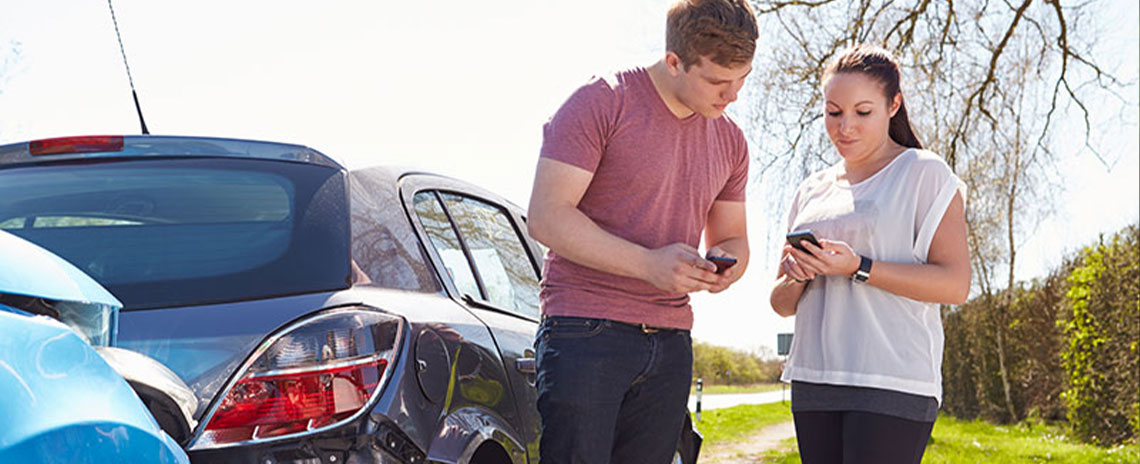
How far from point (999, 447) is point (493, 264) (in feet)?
48.0

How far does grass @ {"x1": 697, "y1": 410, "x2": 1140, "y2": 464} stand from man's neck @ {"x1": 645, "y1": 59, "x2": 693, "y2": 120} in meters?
11.7

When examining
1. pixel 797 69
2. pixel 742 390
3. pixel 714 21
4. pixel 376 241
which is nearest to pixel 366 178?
pixel 376 241

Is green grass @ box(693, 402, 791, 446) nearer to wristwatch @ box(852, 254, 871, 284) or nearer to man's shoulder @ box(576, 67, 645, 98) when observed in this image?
wristwatch @ box(852, 254, 871, 284)

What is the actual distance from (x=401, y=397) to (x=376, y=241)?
0.50 meters

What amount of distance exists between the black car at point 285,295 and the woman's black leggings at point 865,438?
34.3 inches

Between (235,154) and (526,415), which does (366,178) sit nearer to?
(235,154)

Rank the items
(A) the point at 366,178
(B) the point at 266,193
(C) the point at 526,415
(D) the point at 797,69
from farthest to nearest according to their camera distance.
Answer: (D) the point at 797,69
(C) the point at 526,415
(A) the point at 366,178
(B) the point at 266,193

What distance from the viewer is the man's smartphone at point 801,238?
3.13 m

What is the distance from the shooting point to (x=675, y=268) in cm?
278

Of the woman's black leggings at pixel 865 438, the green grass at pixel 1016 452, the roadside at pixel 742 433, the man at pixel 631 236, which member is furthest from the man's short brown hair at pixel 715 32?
the roadside at pixel 742 433

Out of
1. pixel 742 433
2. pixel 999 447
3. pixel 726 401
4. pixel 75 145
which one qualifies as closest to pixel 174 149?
pixel 75 145

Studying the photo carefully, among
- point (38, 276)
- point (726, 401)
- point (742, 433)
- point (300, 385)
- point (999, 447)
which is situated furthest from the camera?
point (726, 401)

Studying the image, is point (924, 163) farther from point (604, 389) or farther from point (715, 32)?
point (604, 389)

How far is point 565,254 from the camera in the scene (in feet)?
9.16
